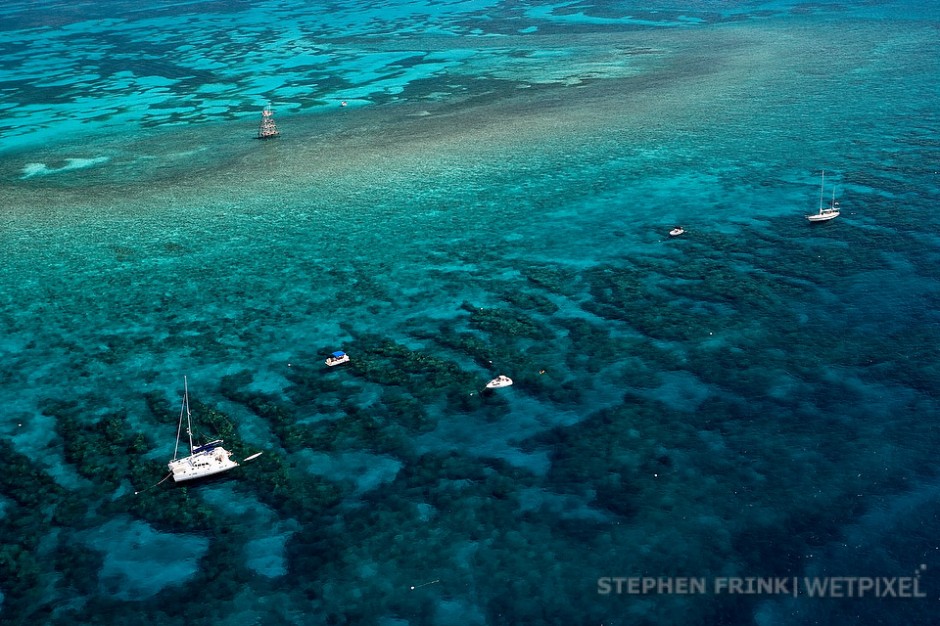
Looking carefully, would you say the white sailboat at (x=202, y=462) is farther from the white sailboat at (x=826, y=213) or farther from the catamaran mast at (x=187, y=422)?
the white sailboat at (x=826, y=213)

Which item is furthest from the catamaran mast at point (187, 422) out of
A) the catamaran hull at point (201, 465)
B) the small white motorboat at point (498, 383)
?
the small white motorboat at point (498, 383)

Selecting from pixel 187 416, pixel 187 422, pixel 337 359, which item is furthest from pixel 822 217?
pixel 187 422

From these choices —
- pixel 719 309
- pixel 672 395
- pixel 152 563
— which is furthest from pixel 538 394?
pixel 152 563

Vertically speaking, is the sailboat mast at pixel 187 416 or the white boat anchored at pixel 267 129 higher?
the white boat anchored at pixel 267 129

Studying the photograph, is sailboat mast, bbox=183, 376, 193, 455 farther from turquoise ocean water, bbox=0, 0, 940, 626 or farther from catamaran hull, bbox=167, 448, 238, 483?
catamaran hull, bbox=167, 448, 238, 483

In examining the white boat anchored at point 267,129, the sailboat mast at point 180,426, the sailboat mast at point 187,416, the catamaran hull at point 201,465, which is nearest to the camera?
the catamaran hull at point 201,465

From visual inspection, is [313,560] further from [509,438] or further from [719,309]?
[719,309]

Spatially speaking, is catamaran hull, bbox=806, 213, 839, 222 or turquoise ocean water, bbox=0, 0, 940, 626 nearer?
turquoise ocean water, bbox=0, 0, 940, 626

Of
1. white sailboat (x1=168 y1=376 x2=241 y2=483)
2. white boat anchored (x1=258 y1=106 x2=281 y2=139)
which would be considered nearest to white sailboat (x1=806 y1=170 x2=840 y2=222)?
white sailboat (x1=168 y1=376 x2=241 y2=483)
